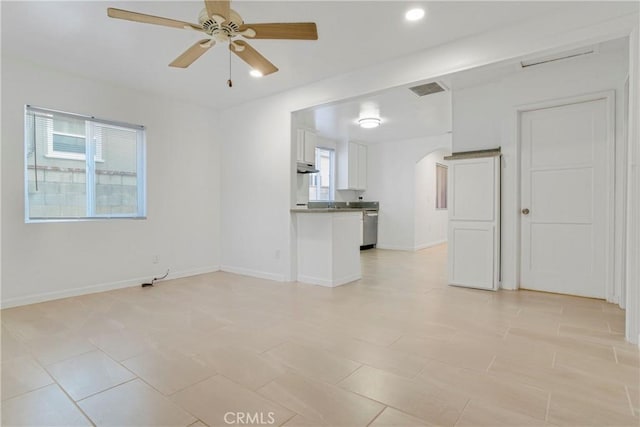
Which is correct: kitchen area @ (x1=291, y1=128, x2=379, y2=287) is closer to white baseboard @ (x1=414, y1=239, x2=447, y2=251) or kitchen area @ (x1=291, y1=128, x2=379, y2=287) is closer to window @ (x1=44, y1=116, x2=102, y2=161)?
white baseboard @ (x1=414, y1=239, x2=447, y2=251)

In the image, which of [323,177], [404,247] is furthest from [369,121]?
[404,247]

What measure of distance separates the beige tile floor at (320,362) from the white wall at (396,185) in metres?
4.05

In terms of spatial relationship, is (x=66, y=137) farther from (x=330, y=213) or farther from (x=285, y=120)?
(x=330, y=213)

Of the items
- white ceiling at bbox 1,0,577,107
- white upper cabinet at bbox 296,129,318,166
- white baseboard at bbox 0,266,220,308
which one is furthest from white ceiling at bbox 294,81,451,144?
white baseboard at bbox 0,266,220,308

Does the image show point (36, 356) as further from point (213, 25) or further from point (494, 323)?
point (494, 323)

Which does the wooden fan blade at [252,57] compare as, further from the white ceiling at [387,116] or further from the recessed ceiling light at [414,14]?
the white ceiling at [387,116]

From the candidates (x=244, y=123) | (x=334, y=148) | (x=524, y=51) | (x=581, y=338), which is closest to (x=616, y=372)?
(x=581, y=338)

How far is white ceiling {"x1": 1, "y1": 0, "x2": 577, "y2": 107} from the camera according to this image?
2467 millimetres

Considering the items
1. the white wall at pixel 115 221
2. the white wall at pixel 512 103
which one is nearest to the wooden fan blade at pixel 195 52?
the white wall at pixel 115 221

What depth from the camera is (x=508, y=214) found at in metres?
3.78

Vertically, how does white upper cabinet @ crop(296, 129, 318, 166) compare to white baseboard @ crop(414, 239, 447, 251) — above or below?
above

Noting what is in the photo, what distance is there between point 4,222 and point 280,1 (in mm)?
3432

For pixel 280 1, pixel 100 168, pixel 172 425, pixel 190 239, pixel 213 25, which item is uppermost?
pixel 280 1

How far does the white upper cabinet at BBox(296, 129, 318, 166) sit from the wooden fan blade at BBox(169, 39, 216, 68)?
2.91 metres
